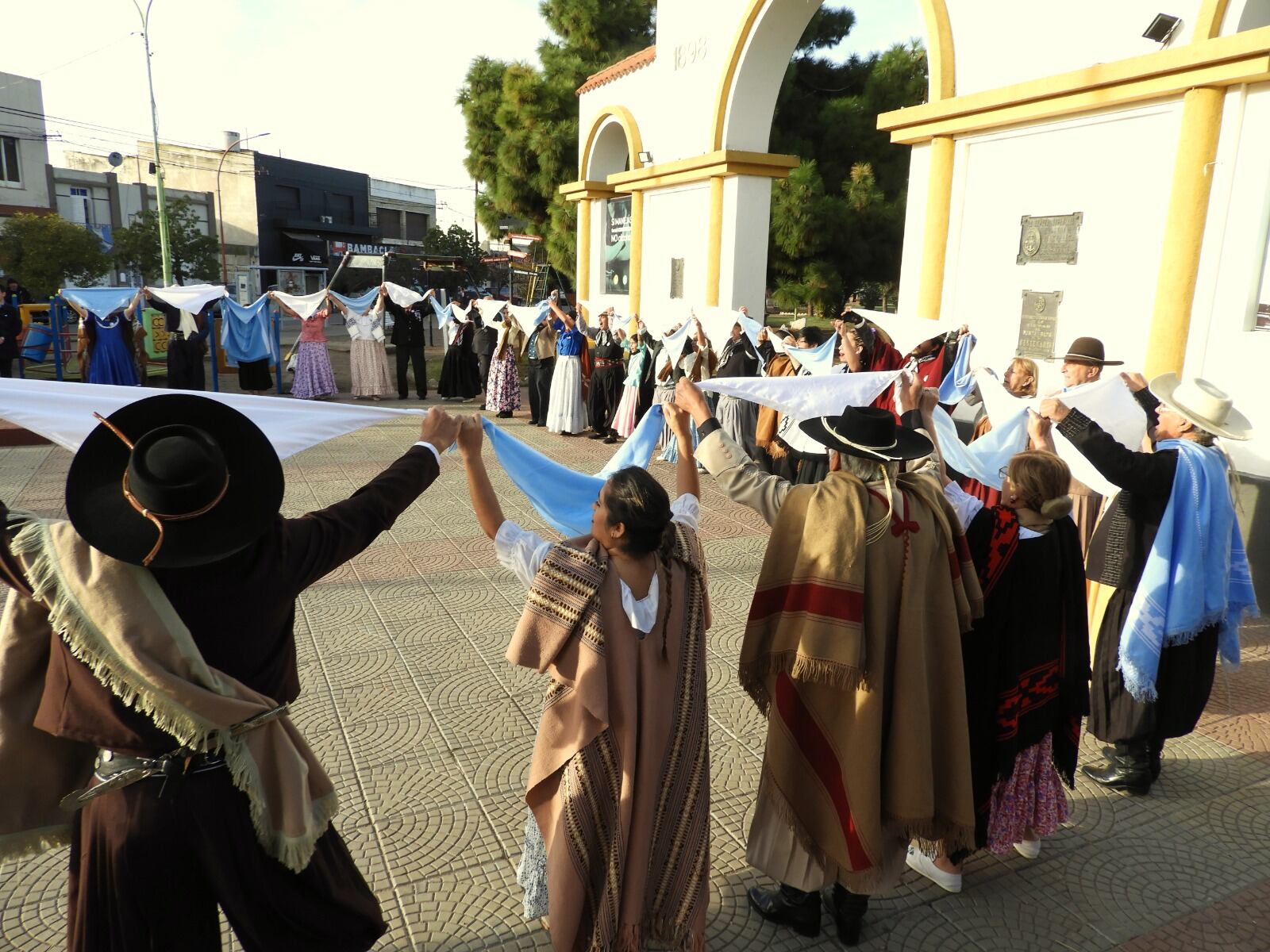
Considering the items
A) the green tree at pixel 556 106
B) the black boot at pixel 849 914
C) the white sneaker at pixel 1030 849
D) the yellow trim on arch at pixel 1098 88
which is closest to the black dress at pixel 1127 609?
the white sneaker at pixel 1030 849

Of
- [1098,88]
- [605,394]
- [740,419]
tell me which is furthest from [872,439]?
[605,394]

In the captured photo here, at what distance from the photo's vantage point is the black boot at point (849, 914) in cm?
280

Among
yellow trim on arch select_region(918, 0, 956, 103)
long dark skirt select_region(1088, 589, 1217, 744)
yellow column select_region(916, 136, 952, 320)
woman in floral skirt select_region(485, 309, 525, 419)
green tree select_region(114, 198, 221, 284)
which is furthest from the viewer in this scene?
green tree select_region(114, 198, 221, 284)

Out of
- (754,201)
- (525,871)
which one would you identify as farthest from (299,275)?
(525,871)

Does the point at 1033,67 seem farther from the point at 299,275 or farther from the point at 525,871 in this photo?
the point at 299,275

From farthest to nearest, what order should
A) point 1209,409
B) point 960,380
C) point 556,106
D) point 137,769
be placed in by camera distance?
point 556,106
point 960,380
point 1209,409
point 137,769

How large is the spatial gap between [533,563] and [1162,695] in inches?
116

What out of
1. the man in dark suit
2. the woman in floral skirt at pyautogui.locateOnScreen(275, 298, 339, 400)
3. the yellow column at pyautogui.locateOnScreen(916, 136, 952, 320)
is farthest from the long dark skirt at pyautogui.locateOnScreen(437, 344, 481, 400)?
the yellow column at pyautogui.locateOnScreen(916, 136, 952, 320)

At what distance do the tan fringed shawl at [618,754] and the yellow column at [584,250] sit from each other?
49.2ft

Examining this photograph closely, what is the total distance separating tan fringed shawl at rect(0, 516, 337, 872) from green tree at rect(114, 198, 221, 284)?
103 ft

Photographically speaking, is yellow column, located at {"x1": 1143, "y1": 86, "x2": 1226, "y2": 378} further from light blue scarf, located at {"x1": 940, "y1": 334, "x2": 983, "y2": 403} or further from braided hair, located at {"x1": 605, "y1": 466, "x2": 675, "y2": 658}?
braided hair, located at {"x1": 605, "y1": 466, "x2": 675, "y2": 658}

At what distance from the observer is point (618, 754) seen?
2457 mm

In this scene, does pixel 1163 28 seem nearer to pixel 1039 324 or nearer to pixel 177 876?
pixel 1039 324

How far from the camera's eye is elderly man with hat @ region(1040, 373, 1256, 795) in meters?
3.61
